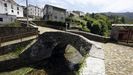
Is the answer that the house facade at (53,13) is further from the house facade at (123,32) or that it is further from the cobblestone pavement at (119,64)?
the cobblestone pavement at (119,64)

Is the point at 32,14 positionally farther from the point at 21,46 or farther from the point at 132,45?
the point at 132,45

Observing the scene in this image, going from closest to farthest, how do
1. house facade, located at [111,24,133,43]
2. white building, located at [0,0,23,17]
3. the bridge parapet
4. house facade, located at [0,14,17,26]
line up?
house facade, located at [111,24,133,43] < the bridge parapet < house facade, located at [0,14,17,26] < white building, located at [0,0,23,17]

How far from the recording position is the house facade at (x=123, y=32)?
47.6 ft

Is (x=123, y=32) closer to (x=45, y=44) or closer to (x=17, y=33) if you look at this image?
(x=45, y=44)

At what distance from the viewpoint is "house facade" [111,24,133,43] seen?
1450cm

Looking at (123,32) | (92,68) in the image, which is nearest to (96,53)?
(92,68)

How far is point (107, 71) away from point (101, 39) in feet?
26.2

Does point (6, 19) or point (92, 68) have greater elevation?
point (6, 19)

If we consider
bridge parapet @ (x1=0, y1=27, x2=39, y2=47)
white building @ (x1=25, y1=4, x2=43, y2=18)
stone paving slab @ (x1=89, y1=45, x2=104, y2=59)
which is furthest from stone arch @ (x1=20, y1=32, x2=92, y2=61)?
white building @ (x1=25, y1=4, x2=43, y2=18)

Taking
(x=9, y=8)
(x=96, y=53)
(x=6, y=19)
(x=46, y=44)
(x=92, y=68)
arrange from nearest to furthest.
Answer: (x=92, y=68)
(x=96, y=53)
(x=46, y=44)
(x=6, y=19)
(x=9, y=8)

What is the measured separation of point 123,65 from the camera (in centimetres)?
894

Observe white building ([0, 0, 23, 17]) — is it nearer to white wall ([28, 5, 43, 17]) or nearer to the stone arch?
white wall ([28, 5, 43, 17])

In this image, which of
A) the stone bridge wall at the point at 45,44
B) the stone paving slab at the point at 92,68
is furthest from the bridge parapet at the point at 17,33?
the stone paving slab at the point at 92,68

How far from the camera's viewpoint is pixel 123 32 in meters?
14.7
